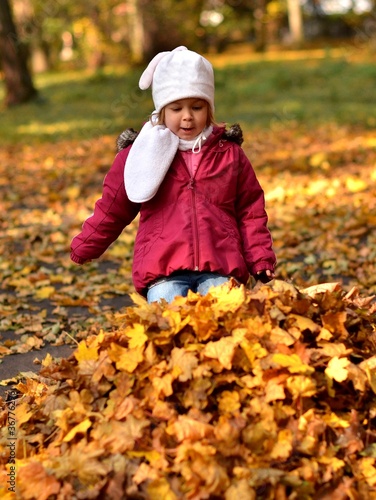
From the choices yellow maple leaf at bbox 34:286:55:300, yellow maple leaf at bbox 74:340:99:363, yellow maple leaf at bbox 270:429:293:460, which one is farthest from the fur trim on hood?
yellow maple leaf at bbox 34:286:55:300

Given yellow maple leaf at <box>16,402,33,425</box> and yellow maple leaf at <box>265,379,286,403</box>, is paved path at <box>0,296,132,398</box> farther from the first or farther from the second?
yellow maple leaf at <box>265,379,286,403</box>

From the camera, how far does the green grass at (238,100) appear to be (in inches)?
599

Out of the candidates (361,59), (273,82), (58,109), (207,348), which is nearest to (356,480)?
(207,348)

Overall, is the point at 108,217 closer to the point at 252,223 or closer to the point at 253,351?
the point at 252,223

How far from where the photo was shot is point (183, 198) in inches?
142

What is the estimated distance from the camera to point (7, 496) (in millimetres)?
2691

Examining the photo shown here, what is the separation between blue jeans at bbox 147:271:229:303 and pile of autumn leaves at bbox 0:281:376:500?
31cm

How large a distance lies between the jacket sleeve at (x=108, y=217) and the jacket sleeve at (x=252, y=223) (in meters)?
0.50

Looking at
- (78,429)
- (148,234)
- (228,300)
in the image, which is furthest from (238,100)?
(78,429)

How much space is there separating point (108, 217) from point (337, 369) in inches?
54.4

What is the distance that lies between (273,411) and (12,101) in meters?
18.0

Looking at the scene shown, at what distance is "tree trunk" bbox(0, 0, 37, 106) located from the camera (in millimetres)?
18531

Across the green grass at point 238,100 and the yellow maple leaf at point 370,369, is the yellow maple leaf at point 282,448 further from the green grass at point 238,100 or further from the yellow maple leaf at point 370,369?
the green grass at point 238,100

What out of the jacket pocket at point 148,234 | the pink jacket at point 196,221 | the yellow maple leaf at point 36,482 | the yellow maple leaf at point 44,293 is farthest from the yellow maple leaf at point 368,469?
the yellow maple leaf at point 44,293
